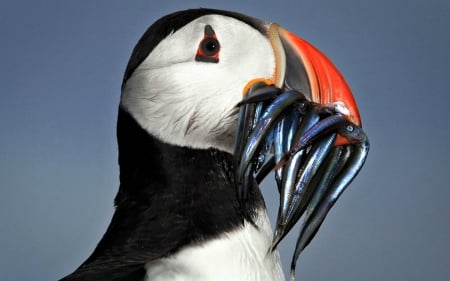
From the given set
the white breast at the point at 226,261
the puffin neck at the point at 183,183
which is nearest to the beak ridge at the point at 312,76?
the puffin neck at the point at 183,183

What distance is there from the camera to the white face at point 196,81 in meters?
3.86

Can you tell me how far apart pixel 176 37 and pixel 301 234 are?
2.58 feet

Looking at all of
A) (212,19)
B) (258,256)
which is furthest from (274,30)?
(258,256)

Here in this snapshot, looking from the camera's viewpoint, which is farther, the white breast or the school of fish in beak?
the school of fish in beak

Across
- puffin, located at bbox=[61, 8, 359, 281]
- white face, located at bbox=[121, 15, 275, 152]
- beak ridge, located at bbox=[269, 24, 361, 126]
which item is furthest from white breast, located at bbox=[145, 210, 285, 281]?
beak ridge, located at bbox=[269, 24, 361, 126]

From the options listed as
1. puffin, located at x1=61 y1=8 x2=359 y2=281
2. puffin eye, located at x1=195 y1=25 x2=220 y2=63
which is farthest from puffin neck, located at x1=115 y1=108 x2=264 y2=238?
puffin eye, located at x1=195 y1=25 x2=220 y2=63

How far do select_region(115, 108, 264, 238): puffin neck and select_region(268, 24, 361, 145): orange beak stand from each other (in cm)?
37

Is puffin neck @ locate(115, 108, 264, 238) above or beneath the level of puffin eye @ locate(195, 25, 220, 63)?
beneath

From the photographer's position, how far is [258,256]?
387cm

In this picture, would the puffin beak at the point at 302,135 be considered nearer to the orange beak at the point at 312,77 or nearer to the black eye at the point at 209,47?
the orange beak at the point at 312,77

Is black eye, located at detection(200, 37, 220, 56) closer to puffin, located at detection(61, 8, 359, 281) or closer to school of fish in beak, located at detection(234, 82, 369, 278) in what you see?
puffin, located at detection(61, 8, 359, 281)

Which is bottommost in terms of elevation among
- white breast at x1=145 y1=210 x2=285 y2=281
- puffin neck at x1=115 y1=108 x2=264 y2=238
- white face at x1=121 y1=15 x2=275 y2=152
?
white breast at x1=145 y1=210 x2=285 y2=281

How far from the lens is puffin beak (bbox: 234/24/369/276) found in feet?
12.6

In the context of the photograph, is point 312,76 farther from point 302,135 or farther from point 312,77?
point 302,135
